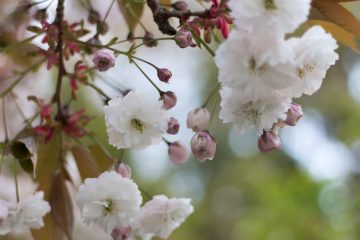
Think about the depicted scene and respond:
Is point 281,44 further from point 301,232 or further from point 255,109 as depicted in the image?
point 301,232

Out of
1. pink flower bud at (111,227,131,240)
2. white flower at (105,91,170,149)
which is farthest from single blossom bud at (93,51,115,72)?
pink flower bud at (111,227,131,240)

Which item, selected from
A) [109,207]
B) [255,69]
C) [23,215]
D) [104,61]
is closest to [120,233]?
[109,207]

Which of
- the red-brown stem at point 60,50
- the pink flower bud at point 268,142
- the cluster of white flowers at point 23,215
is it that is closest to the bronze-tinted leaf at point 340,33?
the pink flower bud at point 268,142

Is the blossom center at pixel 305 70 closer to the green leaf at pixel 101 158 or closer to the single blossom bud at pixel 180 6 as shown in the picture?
the single blossom bud at pixel 180 6

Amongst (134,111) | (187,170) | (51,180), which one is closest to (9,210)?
(51,180)

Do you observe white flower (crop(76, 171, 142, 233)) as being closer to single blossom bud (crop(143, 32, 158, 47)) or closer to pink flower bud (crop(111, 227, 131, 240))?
pink flower bud (crop(111, 227, 131, 240))
